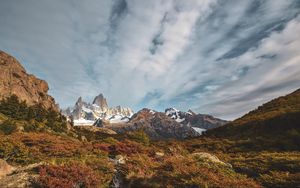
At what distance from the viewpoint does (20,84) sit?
95.6 m

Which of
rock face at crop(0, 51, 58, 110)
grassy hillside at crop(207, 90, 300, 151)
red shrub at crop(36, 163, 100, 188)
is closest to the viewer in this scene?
red shrub at crop(36, 163, 100, 188)

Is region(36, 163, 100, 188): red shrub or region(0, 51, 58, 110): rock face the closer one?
region(36, 163, 100, 188): red shrub

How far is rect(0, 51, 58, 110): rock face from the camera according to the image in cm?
8757

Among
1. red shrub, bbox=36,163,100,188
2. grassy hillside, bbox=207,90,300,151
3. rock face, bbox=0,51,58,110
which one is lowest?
red shrub, bbox=36,163,100,188

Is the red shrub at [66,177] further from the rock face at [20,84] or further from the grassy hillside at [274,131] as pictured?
the rock face at [20,84]

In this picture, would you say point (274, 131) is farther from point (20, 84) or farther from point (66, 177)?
point (20, 84)

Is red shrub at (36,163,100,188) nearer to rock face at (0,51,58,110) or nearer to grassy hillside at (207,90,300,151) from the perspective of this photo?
grassy hillside at (207,90,300,151)

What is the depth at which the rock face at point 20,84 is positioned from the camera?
87.6 meters

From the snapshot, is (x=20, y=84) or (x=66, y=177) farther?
(x=20, y=84)

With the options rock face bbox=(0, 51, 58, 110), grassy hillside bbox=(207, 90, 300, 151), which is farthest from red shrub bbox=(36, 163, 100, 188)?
rock face bbox=(0, 51, 58, 110)

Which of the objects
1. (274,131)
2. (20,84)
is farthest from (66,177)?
Result: (20,84)

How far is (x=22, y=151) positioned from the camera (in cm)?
1670

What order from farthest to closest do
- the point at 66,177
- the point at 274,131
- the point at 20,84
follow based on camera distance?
the point at 20,84 < the point at 274,131 < the point at 66,177

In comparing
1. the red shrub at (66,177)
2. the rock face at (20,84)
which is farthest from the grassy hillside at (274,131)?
the rock face at (20,84)
